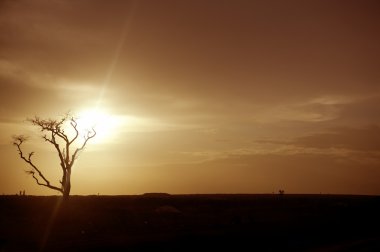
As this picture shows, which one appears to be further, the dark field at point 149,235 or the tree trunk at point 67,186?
the tree trunk at point 67,186

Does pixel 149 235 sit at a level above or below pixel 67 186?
below

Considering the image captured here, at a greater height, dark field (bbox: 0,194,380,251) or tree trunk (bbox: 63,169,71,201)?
tree trunk (bbox: 63,169,71,201)

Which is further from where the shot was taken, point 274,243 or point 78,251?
point 274,243

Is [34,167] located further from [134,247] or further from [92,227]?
[134,247]

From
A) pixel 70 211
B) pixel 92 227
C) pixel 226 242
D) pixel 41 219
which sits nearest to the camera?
pixel 226 242

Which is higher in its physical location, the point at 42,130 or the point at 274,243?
the point at 42,130

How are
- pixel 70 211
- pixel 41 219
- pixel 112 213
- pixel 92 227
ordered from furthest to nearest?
pixel 112 213 → pixel 70 211 → pixel 41 219 → pixel 92 227

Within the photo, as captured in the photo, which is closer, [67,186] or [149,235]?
[149,235]

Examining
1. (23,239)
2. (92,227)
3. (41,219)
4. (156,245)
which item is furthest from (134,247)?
(41,219)

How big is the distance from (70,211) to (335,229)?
25314mm

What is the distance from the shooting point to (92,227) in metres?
37.8

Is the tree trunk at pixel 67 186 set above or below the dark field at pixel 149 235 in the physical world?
above

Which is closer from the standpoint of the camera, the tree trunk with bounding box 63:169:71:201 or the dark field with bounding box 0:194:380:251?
the dark field with bounding box 0:194:380:251

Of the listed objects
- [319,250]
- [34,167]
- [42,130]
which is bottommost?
[319,250]
